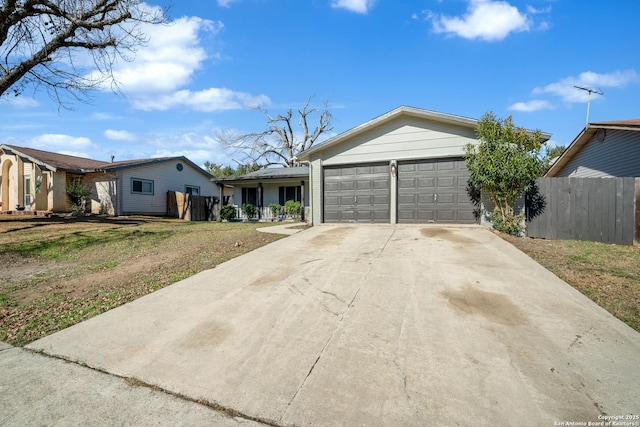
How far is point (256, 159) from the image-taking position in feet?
112

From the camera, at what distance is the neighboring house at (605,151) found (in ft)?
34.3

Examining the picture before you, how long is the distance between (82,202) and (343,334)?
22135 millimetres

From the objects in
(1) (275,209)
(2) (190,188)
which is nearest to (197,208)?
(2) (190,188)

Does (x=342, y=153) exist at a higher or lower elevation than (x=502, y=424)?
higher

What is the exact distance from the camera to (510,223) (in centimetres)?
879

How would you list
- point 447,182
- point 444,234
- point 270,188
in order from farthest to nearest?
point 270,188 < point 447,182 < point 444,234

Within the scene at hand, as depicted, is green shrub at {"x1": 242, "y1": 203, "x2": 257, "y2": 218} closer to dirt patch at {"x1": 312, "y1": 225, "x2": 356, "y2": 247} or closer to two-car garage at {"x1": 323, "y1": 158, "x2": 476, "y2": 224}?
two-car garage at {"x1": 323, "y1": 158, "x2": 476, "y2": 224}

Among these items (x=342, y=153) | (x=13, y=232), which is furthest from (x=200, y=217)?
(x=342, y=153)

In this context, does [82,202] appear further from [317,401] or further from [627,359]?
[627,359]

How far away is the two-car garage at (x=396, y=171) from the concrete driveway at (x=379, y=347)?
4.93 meters

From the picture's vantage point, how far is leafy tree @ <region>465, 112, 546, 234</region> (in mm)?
8445

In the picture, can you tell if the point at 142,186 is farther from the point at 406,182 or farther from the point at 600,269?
the point at 600,269

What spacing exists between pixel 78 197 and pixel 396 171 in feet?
64.7

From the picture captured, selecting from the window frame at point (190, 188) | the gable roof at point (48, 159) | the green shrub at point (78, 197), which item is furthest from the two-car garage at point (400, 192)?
the gable roof at point (48, 159)
